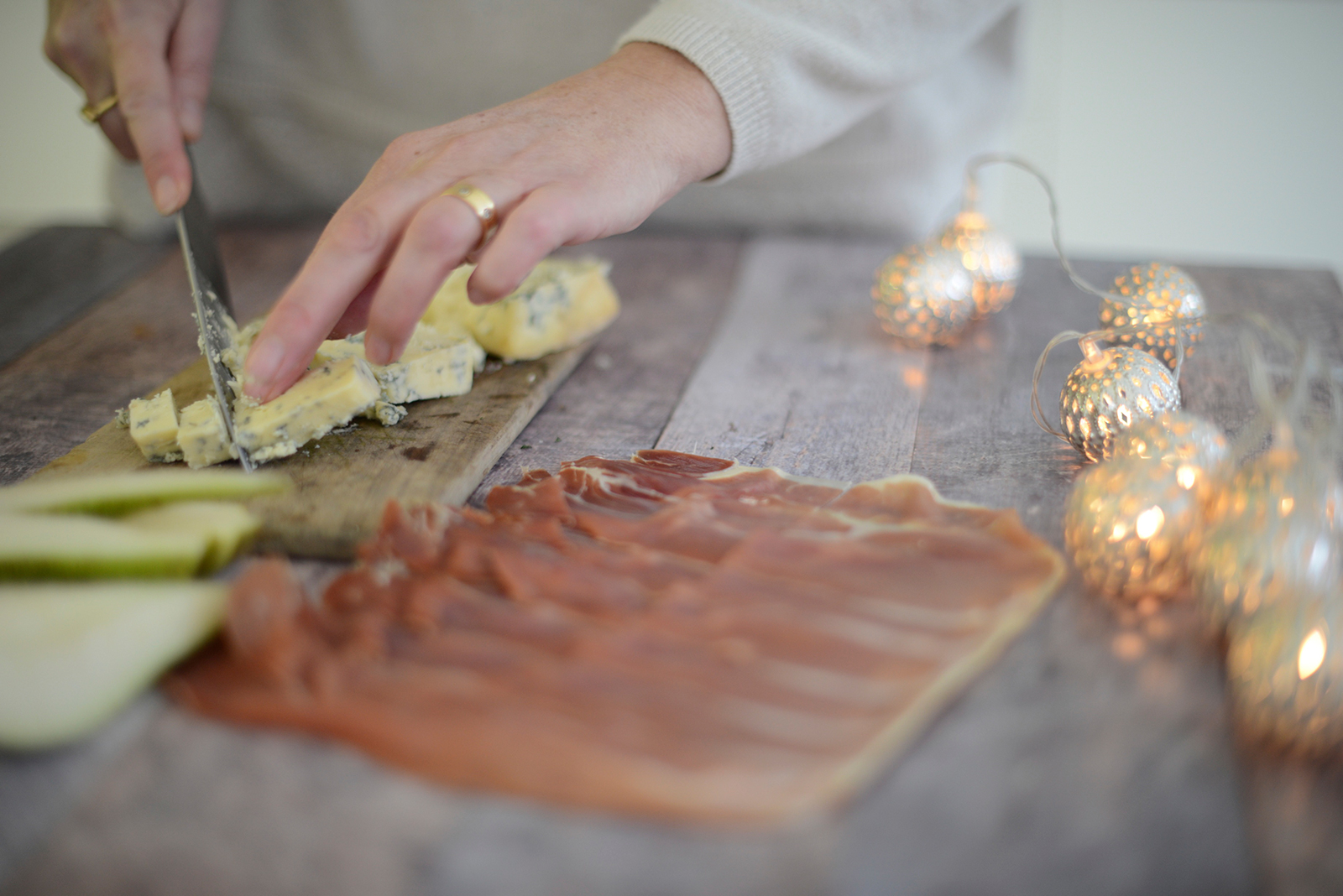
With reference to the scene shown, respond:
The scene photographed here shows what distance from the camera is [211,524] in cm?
95

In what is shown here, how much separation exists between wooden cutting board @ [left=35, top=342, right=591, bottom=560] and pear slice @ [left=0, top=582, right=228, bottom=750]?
17cm

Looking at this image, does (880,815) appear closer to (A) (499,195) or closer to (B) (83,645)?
(B) (83,645)

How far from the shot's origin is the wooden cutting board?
102cm

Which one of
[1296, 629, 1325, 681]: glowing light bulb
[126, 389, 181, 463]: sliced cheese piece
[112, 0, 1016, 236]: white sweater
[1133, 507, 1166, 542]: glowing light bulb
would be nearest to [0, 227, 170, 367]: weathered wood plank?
[112, 0, 1016, 236]: white sweater

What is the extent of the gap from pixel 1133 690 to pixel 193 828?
76cm

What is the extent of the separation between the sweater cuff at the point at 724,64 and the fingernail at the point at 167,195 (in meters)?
0.67

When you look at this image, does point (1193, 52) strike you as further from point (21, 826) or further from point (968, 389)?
point (21, 826)

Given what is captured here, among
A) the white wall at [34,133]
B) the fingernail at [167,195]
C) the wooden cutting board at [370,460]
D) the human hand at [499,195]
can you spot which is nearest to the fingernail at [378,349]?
the human hand at [499,195]

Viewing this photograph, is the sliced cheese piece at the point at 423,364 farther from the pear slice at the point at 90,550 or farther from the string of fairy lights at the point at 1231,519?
the string of fairy lights at the point at 1231,519

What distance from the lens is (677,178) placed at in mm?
1306

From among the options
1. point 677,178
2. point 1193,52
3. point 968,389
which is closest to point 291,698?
point 677,178

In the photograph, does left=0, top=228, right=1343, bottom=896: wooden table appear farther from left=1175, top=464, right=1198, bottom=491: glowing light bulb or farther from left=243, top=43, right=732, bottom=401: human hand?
left=243, top=43, right=732, bottom=401: human hand

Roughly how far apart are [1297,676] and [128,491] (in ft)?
3.55

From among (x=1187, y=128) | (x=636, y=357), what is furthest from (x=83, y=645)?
(x=1187, y=128)
